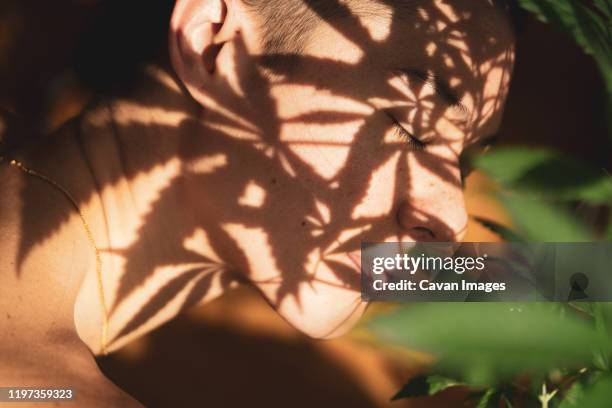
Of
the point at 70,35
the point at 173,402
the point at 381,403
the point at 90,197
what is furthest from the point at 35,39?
the point at 381,403

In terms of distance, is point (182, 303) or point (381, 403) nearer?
point (182, 303)

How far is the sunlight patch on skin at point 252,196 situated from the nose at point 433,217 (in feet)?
0.63

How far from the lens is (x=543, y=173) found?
0.36 meters

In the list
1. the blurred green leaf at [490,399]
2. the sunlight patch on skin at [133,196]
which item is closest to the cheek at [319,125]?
the sunlight patch on skin at [133,196]

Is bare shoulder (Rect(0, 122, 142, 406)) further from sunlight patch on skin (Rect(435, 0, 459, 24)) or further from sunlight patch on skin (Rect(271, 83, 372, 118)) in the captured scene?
sunlight patch on skin (Rect(435, 0, 459, 24))

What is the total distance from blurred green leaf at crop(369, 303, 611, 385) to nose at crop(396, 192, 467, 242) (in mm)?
457

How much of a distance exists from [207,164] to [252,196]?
0.09 meters

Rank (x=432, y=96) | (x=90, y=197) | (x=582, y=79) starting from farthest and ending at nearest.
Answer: (x=582, y=79) < (x=90, y=197) < (x=432, y=96)

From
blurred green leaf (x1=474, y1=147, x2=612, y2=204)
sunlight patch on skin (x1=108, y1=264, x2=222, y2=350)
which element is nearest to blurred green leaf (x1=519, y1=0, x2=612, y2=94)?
blurred green leaf (x1=474, y1=147, x2=612, y2=204)

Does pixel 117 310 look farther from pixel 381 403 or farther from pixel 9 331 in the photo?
pixel 381 403

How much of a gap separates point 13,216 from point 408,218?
1.81ft

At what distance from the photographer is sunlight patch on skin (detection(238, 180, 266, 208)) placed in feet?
2.23

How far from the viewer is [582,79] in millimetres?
1225

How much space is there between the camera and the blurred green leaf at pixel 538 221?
0.36 meters
